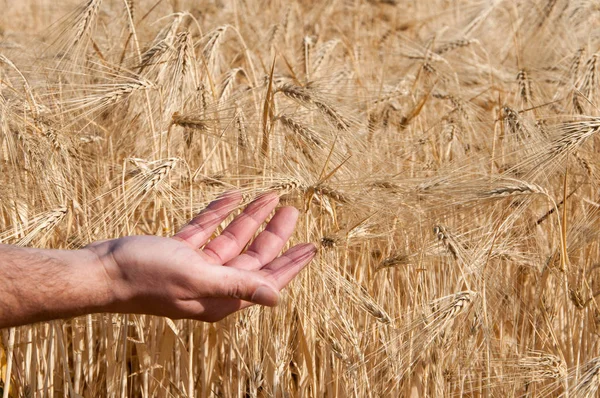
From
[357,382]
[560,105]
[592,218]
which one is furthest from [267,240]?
[560,105]

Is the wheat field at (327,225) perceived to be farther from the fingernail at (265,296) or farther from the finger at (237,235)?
the fingernail at (265,296)

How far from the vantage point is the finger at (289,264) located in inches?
69.4

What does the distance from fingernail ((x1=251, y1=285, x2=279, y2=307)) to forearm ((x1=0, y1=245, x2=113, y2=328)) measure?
0.32m

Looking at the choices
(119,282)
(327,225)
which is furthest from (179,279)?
(327,225)

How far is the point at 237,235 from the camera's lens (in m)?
1.96

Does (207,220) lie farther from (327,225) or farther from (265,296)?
(327,225)

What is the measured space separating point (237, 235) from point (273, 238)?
10 cm

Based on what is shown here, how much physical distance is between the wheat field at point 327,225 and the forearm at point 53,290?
320mm

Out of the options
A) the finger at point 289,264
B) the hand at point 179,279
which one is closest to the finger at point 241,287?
the hand at point 179,279

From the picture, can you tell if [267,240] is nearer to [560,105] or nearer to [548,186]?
[548,186]

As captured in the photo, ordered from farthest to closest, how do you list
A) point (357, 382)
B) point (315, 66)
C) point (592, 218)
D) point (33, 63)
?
point (315, 66), point (33, 63), point (592, 218), point (357, 382)

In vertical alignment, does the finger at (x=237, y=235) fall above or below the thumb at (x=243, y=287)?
above

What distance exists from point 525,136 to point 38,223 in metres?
1.44

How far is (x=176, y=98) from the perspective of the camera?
2391mm
